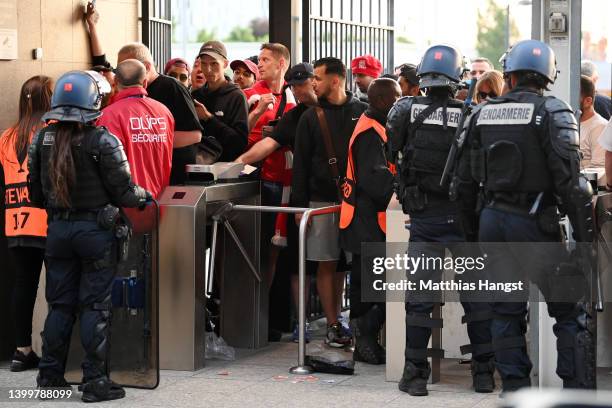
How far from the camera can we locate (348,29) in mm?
10859

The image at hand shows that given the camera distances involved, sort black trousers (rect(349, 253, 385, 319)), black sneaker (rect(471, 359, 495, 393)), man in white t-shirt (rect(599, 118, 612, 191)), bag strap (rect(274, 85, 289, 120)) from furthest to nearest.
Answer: bag strap (rect(274, 85, 289, 120))
black trousers (rect(349, 253, 385, 319))
black sneaker (rect(471, 359, 495, 393))
man in white t-shirt (rect(599, 118, 612, 191))

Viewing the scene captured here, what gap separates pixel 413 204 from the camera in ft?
22.2

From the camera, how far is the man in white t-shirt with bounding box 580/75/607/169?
8.66 meters

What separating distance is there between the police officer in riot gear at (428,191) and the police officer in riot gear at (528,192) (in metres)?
0.45

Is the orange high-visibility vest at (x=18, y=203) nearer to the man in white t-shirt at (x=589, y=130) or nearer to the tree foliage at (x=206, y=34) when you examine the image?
the man in white t-shirt at (x=589, y=130)

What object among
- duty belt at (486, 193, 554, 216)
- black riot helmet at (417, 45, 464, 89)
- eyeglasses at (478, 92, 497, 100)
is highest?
black riot helmet at (417, 45, 464, 89)

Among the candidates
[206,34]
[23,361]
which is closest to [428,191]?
[23,361]

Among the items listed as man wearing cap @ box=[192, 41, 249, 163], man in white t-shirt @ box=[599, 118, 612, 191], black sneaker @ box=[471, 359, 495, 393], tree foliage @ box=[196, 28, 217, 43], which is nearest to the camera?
man in white t-shirt @ box=[599, 118, 612, 191]

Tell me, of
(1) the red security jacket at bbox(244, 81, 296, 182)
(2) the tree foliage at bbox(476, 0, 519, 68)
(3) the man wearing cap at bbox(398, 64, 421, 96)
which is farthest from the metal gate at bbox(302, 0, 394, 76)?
(2) the tree foliage at bbox(476, 0, 519, 68)

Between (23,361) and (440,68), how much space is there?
10.4 feet

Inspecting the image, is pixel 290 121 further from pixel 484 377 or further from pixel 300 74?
pixel 484 377

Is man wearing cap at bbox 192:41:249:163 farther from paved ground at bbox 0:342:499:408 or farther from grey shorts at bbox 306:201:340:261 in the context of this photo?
paved ground at bbox 0:342:499:408

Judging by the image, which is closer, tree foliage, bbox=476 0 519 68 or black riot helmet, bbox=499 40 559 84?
black riot helmet, bbox=499 40 559 84

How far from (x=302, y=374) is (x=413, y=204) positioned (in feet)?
4.66
